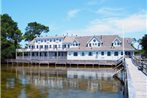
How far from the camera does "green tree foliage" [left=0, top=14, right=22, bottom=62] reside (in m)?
72.8

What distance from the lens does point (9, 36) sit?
79188mm

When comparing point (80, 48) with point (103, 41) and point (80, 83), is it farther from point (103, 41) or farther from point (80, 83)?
point (80, 83)

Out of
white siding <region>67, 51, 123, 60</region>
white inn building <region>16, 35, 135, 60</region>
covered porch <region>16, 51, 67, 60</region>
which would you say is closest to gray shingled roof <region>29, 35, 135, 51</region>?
white inn building <region>16, 35, 135, 60</region>

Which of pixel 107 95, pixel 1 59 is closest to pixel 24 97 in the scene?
pixel 107 95

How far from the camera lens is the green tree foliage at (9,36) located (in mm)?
72812

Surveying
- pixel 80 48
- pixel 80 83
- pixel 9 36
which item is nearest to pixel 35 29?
pixel 9 36

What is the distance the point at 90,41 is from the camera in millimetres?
67875

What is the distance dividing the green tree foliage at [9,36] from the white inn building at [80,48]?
2.54 m

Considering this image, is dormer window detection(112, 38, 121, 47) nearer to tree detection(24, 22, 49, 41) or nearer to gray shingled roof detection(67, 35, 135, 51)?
gray shingled roof detection(67, 35, 135, 51)

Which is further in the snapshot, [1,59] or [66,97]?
[1,59]

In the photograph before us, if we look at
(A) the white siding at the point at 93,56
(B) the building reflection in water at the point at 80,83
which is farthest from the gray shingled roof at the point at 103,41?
(B) the building reflection in water at the point at 80,83

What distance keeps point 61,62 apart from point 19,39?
24405 mm

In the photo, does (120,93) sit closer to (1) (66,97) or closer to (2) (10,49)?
(1) (66,97)

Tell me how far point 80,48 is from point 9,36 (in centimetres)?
2202
